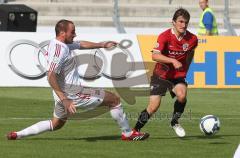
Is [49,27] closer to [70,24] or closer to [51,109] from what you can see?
[51,109]

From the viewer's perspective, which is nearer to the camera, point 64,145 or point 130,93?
point 64,145

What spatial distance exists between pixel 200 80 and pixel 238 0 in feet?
43.9

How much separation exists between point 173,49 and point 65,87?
6.45 feet

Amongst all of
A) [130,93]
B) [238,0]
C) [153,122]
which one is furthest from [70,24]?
[238,0]

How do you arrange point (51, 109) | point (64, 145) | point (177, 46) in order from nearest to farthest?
point (64, 145)
point (177, 46)
point (51, 109)

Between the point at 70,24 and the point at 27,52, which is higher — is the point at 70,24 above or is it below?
above

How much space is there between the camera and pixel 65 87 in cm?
1272

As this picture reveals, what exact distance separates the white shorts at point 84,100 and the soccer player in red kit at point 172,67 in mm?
1094

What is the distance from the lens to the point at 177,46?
13625 millimetres

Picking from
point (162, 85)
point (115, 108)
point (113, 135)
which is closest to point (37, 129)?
point (115, 108)

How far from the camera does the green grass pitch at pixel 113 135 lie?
1182cm

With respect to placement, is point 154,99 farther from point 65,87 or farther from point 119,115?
point 65,87

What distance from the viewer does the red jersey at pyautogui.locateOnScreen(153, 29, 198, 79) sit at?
13594 millimetres

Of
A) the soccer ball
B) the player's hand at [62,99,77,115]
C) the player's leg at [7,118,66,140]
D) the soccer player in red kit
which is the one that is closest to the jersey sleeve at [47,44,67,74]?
the player's hand at [62,99,77,115]
